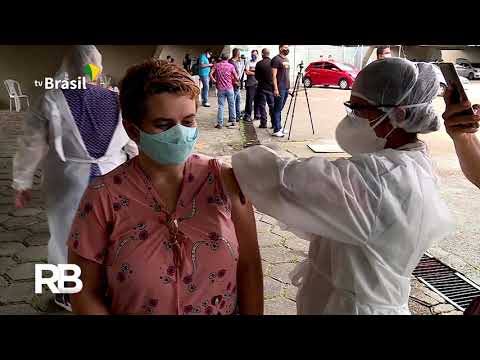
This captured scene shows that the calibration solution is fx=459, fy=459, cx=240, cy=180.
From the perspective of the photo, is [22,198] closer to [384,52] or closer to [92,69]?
[92,69]

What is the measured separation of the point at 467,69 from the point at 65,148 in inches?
58.0

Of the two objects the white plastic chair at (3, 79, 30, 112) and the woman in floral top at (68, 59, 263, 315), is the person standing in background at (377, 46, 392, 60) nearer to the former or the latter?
the woman in floral top at (68, 59, 263, 315)

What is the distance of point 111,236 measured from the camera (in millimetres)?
1005

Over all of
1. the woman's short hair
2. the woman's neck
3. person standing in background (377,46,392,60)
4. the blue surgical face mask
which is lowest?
the woman's neck

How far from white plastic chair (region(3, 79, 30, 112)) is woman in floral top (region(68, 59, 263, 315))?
0.57 meters

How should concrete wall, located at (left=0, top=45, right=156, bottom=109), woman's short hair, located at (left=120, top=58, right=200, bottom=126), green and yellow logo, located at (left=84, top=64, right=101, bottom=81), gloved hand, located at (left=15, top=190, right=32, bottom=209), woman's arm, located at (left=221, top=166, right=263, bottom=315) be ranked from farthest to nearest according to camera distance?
gloved hand, located at (left=15, top=190, right=32, bottom=209)
green and yellow logo, located at (left=84, top=64, right=101, bottom=81)
concrete wall, located at (left=0, top=45, right=156, bottom=109)
woman's arm, located at (left=221, top=166, right=263, bottom=315)
woman's short hair, located at (left=120, top=58, right=200, bottom=126)

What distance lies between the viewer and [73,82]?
1.66 meters

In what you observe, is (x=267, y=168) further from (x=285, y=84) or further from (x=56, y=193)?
(x=285, y=84)

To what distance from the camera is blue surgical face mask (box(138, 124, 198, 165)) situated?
1055 millimetres

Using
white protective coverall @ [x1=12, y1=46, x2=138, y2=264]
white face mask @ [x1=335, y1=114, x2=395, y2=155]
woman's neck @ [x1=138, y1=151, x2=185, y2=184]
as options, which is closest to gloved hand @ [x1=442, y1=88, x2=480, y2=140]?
white face mask @ [x1=335, y1=114, x2=395, y2=155]

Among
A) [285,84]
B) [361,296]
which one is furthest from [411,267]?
[285,84]

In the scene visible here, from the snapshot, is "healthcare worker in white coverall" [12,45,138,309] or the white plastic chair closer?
the white plastic chair

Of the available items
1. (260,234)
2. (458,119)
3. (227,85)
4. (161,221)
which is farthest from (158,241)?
(227,85)

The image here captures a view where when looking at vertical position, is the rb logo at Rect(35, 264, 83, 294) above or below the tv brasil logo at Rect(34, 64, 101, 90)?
below
